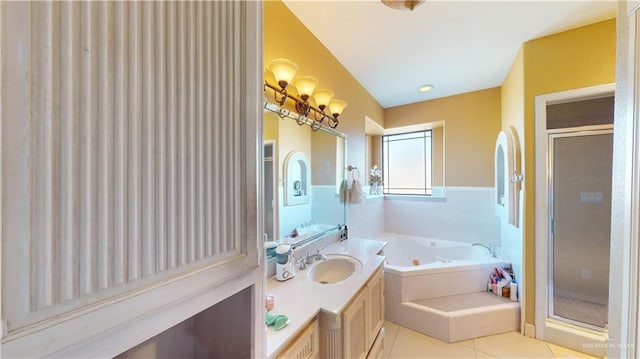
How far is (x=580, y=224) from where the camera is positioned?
212 cm

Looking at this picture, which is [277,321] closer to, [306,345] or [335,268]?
[306,345]

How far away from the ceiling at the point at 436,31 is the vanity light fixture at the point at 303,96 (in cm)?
49

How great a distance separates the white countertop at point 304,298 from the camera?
0.87 m

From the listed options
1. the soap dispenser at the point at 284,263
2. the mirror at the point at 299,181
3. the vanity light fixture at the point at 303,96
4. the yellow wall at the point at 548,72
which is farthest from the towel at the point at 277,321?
the yellow wall at the point at 548,72

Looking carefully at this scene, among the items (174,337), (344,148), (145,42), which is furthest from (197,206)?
(344,148)

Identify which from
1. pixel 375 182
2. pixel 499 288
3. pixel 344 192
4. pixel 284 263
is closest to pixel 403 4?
pixel 344 192

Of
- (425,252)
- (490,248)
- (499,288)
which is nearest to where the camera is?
(499,288)

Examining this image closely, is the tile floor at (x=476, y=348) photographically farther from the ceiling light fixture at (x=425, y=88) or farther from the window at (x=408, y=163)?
the ceiling light fixture at (x=425, y=88)

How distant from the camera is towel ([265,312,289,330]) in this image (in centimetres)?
90

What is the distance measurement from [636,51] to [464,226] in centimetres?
291

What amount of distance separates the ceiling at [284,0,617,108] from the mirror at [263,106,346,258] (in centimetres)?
76

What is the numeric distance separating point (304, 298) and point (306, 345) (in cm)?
21

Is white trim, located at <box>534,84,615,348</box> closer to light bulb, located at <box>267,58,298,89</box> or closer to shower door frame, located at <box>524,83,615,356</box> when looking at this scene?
shower door frame, located at <box>524,83,615,356</box>

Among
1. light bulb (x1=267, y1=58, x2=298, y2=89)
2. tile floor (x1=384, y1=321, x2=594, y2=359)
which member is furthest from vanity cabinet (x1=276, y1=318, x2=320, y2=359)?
light bulb (x1=267, y1=58, x2=298, y2=89)
